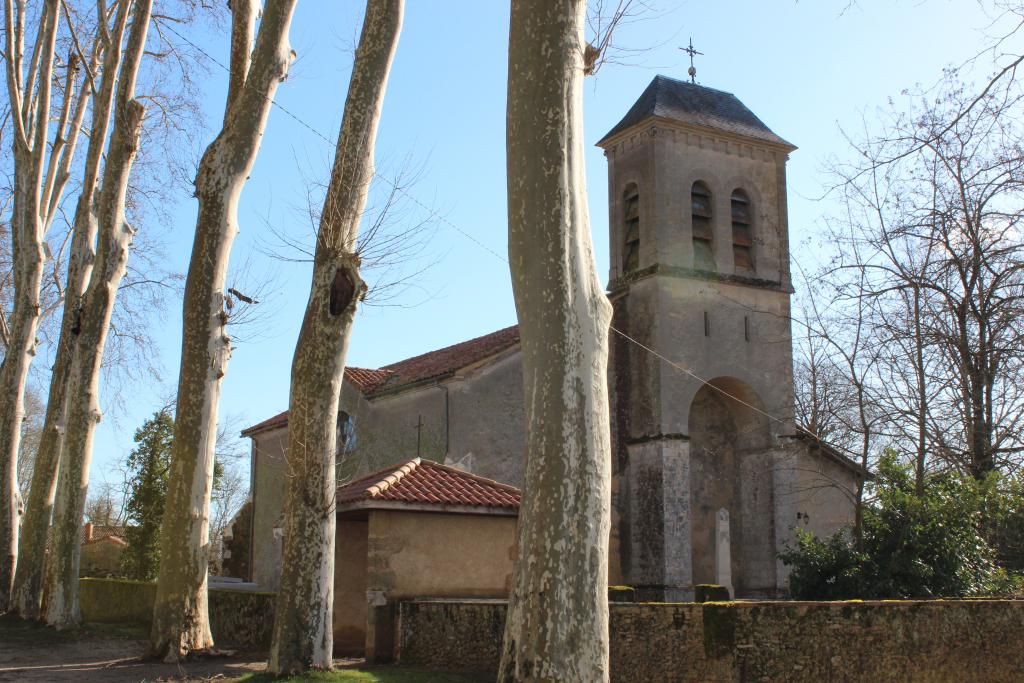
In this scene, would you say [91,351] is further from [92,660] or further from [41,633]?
[92,660]

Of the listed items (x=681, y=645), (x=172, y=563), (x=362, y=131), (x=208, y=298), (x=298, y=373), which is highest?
(x=362, y=131)

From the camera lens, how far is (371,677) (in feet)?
38.4

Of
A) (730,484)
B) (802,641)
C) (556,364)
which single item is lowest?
(802,641)

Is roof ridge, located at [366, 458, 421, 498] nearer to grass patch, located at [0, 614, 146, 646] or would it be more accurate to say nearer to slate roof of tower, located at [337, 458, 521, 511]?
slate roof of tower, located at [337, 458, 521, 511]

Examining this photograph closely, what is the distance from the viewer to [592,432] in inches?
284

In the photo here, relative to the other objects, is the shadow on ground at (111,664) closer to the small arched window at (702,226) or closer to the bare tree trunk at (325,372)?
the bare tree trunk at (325,372)

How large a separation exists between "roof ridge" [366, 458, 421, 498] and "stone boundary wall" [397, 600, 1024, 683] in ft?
7.71

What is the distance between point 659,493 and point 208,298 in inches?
532

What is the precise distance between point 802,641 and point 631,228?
57.5ft

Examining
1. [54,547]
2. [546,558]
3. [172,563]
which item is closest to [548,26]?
[546,558]

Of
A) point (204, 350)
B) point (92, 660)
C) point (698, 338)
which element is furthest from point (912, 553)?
point (92, 660)

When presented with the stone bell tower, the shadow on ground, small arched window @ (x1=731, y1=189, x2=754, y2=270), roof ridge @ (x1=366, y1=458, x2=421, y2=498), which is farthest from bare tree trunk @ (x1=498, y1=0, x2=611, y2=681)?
small arched window @ (x1=731, y1=189, x2=754, y2=270)

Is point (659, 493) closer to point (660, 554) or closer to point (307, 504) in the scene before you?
point (660, 554)

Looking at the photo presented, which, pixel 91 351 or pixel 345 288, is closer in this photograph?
pixel 345 288
